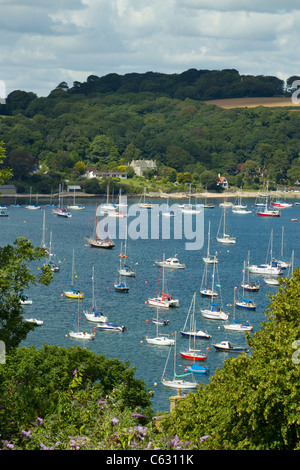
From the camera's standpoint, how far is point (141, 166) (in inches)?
5522

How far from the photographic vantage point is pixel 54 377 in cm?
1623

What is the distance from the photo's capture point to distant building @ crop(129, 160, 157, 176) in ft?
458

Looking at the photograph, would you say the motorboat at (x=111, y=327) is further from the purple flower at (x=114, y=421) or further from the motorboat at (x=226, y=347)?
the purple flower at (x=114, y=421)

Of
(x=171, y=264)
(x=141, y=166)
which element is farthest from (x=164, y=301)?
(x=141, y=166)

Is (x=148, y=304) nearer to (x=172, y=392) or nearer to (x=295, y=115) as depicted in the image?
(x=172, y=392)

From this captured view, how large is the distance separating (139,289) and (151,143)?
10596cm

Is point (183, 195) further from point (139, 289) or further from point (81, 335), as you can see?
point (81, 335)

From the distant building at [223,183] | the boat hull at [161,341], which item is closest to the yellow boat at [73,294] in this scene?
the boat hull at [161,341]

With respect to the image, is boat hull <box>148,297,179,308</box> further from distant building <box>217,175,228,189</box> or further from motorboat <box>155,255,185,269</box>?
distant building <box>217,175,228,189</box>

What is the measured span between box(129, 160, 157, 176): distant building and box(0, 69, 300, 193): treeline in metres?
1.49

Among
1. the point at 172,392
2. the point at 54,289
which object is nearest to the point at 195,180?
the point at 54,289

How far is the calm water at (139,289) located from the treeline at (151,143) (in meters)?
40.2

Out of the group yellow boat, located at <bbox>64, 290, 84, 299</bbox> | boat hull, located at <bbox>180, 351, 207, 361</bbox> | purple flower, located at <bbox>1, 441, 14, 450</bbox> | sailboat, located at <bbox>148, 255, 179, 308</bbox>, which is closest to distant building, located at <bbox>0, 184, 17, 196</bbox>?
yellow boat, located at <bbox>64, 290, 84, 299</bbox>

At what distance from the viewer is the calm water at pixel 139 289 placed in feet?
112
